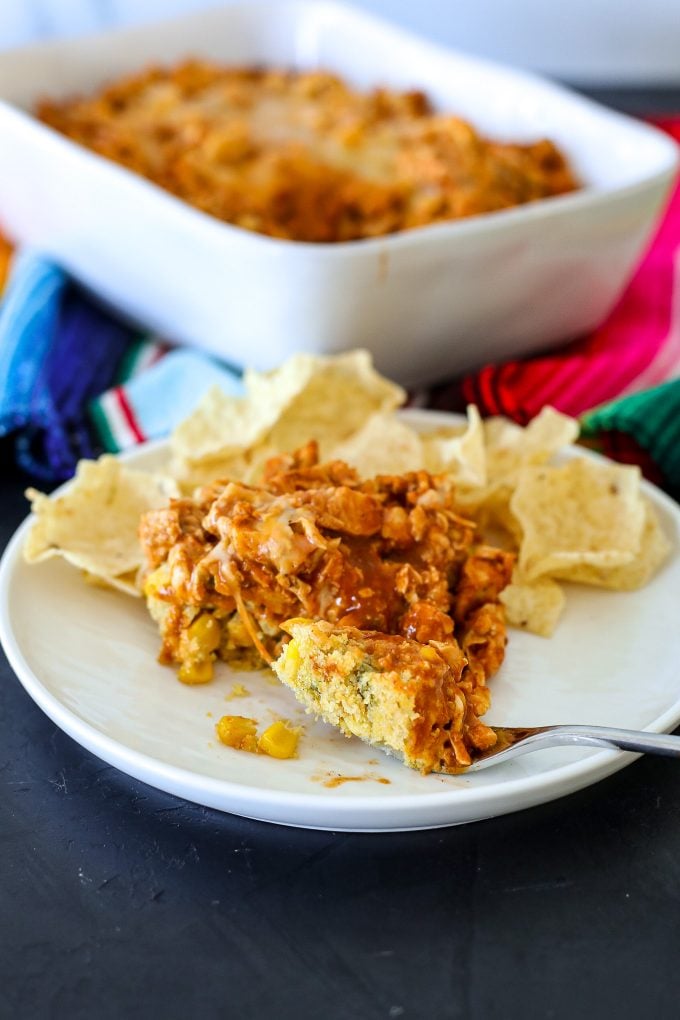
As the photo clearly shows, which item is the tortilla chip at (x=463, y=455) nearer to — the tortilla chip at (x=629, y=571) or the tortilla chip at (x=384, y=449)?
the tortilla chip at (x=384, y=449)

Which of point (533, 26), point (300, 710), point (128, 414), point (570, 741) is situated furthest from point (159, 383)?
point (533, 26)

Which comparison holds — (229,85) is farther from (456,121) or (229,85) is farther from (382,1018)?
(382,1018)

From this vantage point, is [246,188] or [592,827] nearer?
[592,827]

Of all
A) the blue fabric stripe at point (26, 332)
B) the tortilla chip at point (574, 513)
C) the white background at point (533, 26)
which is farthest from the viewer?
the white background at point (533, 26)

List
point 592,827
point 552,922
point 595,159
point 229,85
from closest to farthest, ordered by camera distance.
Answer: point 552,922 < point 592,827 < point 595,159 < point 229,85

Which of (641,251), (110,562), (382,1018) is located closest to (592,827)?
(382,1018)

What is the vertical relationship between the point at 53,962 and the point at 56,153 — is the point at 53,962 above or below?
below

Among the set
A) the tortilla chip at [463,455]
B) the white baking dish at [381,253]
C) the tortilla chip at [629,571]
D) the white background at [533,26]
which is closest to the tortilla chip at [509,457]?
the tortilla chip at [463,455]

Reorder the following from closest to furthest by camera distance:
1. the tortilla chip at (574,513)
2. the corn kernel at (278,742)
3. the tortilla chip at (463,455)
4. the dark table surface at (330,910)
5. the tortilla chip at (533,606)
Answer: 1. the dark table surface at (330,910)
2. the corn kernel at (278,742)
3. the tortilla chip at (533,606)
4. the tortilla chip at (574,513)
5. the tortilla chip at (463,455)
